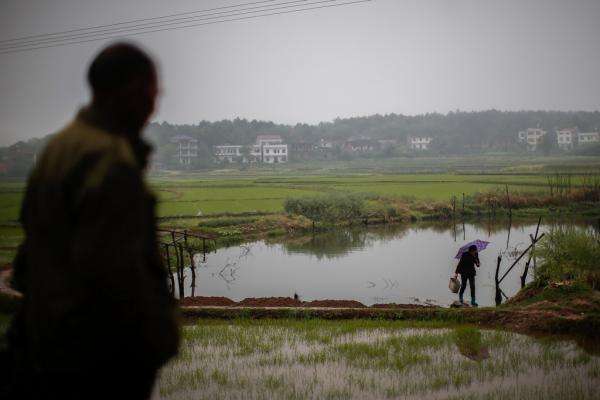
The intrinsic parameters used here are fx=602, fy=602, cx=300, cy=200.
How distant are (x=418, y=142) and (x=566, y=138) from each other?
22.9 metres

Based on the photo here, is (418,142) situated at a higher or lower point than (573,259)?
higher

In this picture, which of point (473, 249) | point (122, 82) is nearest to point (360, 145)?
point (473, 249)

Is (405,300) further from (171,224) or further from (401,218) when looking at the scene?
(401,218)

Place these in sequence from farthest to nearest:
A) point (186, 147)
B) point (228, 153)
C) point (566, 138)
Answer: point (566, 138) < point (228, 153) < point (186, 147)

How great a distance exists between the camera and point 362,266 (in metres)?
15.6

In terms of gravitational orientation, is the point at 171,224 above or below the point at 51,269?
below

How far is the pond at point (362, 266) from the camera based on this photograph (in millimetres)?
12359

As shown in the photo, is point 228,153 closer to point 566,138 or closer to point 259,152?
point 259,152

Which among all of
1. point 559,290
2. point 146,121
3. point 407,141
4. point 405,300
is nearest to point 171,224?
point 405,300

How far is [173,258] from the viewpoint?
54.6 ft

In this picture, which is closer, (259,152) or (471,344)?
(471,344)

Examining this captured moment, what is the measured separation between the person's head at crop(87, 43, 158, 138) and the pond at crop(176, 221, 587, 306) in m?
9.62

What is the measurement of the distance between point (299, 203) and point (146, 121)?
24.6m

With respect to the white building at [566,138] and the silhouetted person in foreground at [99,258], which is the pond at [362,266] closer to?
the silhouetted person in foreground at [99,258]
